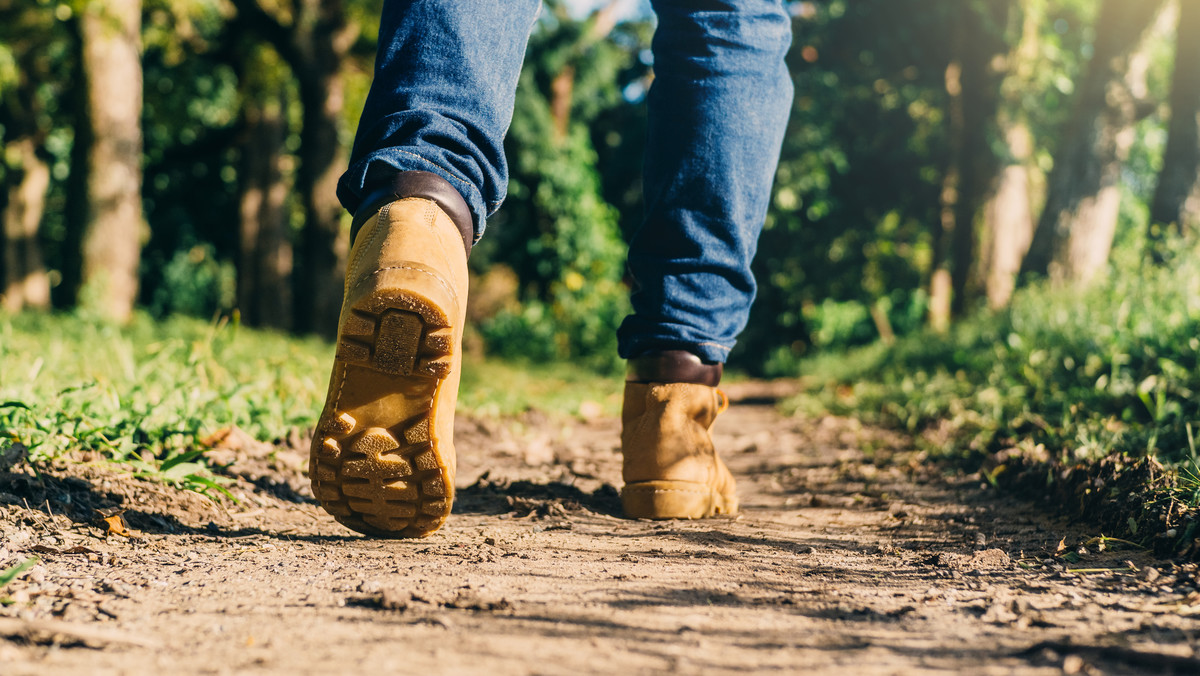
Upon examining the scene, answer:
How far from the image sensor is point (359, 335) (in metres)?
1.32

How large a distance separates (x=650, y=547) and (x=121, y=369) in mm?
2089

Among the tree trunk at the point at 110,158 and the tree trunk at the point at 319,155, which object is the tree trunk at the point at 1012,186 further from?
the tree trunk at the point at 110,158

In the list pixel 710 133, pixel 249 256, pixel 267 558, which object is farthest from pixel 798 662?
pixel 249 256

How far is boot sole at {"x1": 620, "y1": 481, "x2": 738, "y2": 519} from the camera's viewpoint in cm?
176

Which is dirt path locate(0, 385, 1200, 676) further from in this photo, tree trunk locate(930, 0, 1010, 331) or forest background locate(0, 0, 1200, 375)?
tree trunk locate(930, 0, 1010, 331)

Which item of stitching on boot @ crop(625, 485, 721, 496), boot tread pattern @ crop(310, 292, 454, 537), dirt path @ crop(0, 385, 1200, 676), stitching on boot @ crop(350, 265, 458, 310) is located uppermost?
stitching on boot @ crop(350, 265, 458, 310)

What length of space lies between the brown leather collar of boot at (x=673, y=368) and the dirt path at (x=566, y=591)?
0.30m

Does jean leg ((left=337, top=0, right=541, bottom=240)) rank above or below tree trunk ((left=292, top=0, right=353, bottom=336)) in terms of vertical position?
below

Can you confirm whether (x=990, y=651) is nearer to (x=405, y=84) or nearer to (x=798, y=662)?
(x=798, y=662)

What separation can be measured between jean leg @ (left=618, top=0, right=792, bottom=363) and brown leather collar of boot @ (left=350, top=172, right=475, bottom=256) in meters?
0.50

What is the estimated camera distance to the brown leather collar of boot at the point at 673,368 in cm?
180

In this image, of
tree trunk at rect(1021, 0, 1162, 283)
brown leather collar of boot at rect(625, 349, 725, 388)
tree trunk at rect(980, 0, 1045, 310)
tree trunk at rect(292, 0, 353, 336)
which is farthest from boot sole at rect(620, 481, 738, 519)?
tree trunk at rect(292, 0, 353, 336)

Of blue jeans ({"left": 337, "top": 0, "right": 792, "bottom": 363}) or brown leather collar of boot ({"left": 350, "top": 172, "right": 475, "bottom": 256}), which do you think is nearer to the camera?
brown leather collar of boot ({"left": 350, "top": 172, "right": 475, "bottom": 256})

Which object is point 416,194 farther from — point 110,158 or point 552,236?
point 552,236
